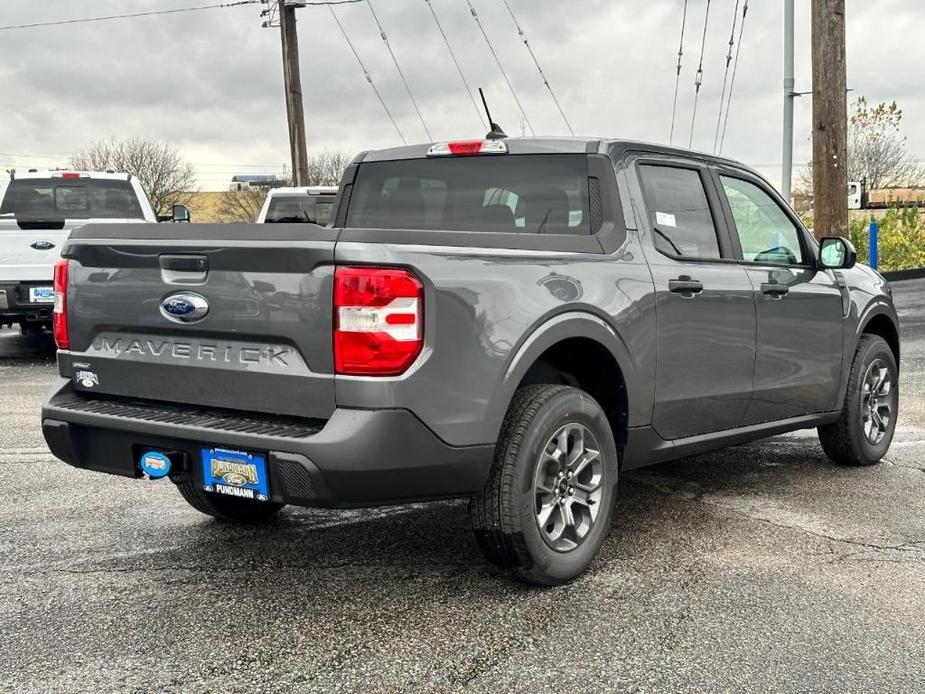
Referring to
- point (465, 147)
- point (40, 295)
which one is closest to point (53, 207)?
point (40, 295)

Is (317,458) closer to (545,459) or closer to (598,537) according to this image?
(545,459)

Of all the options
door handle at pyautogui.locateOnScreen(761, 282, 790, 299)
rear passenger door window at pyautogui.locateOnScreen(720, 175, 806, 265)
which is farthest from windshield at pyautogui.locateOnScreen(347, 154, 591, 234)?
A: door handle at pyautogui.locateOnScreen(761, 282, 790, 299)

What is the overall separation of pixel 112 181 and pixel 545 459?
34.8 ft

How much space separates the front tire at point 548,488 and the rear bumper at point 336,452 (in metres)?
0.14


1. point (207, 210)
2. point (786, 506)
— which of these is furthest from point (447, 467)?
point (207, 210)

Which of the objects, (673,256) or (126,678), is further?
(673,256)

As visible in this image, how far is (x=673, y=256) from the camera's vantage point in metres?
4.82

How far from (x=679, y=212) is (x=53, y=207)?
1044 cm

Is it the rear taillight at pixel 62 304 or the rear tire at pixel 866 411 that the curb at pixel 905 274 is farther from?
→ the rear taillight at pixel 62 304

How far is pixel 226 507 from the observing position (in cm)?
503

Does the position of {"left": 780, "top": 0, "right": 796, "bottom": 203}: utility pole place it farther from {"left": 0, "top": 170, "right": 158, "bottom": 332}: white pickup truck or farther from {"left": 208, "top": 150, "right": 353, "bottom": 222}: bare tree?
{"left": 208, "top": 150, "right": 353, "bottom": 222}: bare tree

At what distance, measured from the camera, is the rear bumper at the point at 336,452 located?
11.6ft

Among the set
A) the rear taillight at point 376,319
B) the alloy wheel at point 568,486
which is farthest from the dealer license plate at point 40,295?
the rear taillight at point 376,319

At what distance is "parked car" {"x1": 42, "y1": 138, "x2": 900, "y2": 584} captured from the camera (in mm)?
3555
